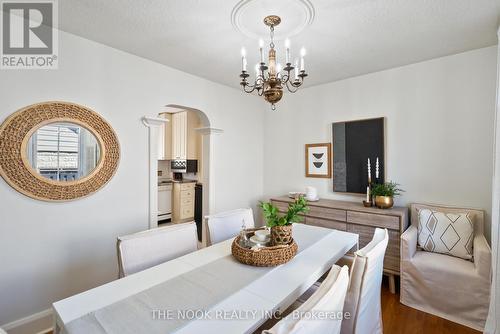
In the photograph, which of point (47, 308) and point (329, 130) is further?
point (329, 130)

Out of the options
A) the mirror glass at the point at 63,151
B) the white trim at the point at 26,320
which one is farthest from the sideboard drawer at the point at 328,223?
the white trim at the point at 26,320

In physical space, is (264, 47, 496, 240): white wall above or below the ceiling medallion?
below

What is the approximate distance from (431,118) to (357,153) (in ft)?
2.71

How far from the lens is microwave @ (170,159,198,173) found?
5.05m

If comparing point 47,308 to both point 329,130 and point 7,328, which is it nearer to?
point 7,328

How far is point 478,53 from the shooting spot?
230cm

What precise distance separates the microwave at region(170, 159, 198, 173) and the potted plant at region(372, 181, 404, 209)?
11.6ft

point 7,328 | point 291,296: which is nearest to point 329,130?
point 291,296

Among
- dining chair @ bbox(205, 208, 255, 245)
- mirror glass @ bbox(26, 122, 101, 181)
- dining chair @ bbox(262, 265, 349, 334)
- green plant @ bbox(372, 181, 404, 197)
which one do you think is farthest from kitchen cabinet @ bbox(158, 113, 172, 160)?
dining chair @ bbox(262, 265, 349, 334)

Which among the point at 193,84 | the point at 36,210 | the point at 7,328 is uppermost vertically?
the point at 193,84

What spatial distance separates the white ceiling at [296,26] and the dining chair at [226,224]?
158 centimetres

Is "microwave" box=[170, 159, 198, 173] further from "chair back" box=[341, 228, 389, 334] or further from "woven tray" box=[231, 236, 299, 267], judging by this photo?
"chair back" box=[341, 228, 389, 334]

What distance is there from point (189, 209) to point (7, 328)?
11.3 feet

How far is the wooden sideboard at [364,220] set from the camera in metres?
2.37
